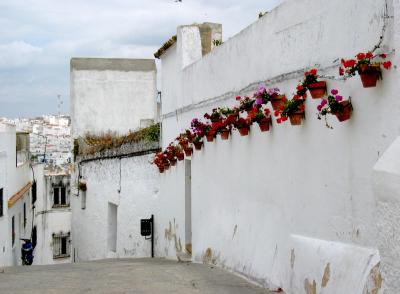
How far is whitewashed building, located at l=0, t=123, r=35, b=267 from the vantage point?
1706 cm

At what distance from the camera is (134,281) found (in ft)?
25.3

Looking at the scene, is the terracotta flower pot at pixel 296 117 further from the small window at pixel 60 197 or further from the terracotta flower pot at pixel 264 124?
the small window at pixel 60 197

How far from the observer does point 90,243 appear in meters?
19.0

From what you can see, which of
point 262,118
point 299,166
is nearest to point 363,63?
point 299,166

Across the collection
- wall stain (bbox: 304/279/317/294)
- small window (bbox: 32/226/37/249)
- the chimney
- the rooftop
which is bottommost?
small window (bbox: 32/226/37/249)

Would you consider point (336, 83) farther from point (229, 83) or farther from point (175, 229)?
point (175, 229)

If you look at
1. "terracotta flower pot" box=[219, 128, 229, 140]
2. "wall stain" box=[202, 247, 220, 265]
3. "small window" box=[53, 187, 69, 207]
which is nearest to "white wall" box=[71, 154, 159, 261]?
"wall stain" box=[202, 247, 220, 265]

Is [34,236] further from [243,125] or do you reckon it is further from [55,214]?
[243,125]

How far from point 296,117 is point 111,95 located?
19.0 meters

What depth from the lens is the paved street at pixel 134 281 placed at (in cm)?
696

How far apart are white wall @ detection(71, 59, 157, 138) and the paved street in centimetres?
1461

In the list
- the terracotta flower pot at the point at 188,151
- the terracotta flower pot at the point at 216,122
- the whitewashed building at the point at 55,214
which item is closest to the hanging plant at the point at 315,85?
the terracotta flower pot at the point at 216,122

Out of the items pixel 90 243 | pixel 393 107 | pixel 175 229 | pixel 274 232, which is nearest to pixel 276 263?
pixel 274 232

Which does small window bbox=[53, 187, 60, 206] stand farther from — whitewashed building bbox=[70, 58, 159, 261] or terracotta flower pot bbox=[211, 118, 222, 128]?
terracotta flower pot bbox=[211, 118, 222, 128]
